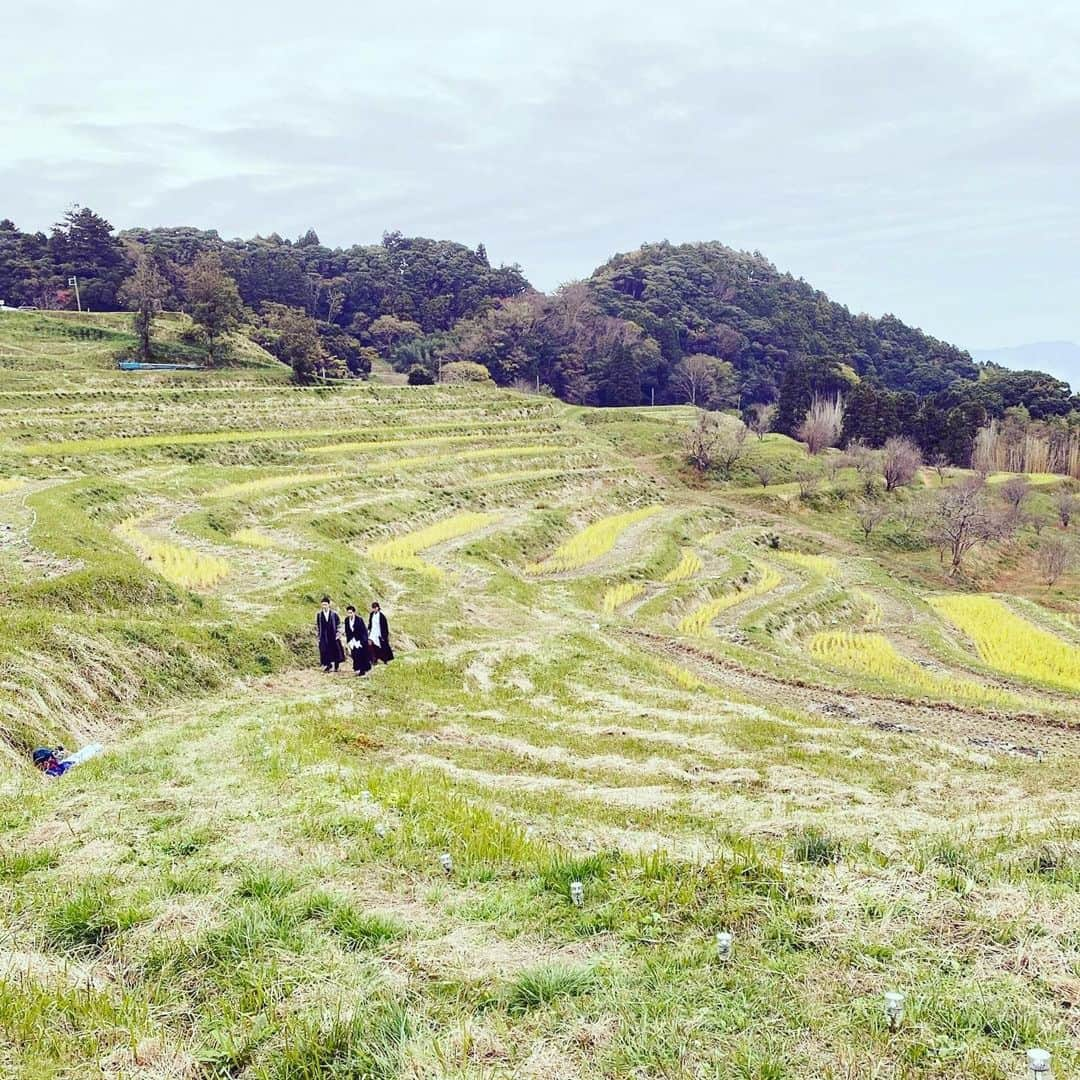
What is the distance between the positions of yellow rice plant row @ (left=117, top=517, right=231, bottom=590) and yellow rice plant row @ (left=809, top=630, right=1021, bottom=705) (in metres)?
19.6

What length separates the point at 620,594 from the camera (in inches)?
1323

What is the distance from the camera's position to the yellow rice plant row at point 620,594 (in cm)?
3225

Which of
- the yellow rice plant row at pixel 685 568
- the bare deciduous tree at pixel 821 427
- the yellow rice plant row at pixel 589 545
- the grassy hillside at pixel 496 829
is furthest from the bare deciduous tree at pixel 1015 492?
the grassy hillside at pixel 496 829

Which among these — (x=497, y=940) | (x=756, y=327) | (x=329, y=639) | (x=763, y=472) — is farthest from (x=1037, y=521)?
(x=756, y=327)

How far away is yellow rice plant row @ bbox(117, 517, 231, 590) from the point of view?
22.1 meters

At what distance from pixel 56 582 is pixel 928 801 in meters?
17.6

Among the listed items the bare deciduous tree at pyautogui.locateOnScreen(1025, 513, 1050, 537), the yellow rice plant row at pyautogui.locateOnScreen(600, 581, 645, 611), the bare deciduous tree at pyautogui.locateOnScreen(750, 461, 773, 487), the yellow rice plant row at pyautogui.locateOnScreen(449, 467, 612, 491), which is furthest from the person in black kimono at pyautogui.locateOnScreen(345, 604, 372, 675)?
the bare deciduous tree at pyautogui.locateOnScreen(1025, 513, 1050, 537)

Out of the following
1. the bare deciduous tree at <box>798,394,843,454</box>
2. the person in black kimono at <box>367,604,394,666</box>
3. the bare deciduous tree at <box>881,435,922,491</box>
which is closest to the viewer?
the person in black kimono at <box>367,604,394,666</box>

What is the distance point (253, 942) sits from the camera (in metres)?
5.51

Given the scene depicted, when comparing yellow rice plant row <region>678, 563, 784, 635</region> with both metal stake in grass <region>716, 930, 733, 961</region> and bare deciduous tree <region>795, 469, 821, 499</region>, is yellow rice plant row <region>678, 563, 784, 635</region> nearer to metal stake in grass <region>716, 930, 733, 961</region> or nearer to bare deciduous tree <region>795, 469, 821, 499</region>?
metal stake in grass <region>716, 930, 733, 961</region>

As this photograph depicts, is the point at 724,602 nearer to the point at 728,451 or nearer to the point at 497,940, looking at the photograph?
the point at 497,940

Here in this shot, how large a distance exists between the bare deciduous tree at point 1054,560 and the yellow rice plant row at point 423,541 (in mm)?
36479

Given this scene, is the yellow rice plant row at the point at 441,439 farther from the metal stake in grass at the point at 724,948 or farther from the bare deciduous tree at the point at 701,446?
the metal stake in grass at the point at 724,948

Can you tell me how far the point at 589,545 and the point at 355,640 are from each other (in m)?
25.4
